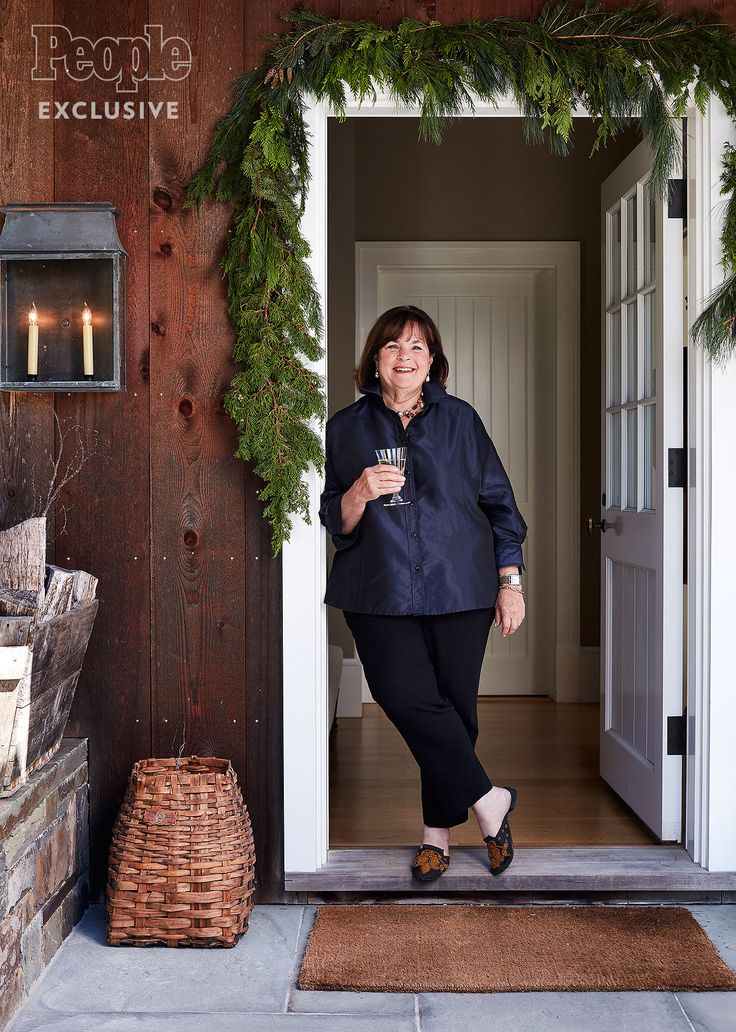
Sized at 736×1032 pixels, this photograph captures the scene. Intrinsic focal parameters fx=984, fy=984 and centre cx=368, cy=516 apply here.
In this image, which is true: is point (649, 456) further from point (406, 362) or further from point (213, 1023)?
point (213, 1023)

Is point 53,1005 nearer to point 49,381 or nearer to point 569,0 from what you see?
point 49,381

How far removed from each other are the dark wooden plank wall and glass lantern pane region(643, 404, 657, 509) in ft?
3.88

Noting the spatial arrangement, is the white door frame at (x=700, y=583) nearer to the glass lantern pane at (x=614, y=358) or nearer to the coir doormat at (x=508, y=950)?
the coir doormat at (x=508, y=950)

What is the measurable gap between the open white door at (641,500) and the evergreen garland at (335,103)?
29 centimetres

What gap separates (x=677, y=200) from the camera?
2846 mm

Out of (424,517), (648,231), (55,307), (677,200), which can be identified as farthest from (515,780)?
(55,307)

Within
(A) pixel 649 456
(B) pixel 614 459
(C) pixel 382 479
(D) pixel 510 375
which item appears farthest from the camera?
(D) pixel 510 375

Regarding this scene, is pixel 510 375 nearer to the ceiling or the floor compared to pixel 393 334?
nearer to the ceiling

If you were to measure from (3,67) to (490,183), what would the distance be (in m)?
3.04

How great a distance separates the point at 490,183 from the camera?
17.0ft

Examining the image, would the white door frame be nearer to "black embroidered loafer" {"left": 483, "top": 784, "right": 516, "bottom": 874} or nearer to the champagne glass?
the champagne glass

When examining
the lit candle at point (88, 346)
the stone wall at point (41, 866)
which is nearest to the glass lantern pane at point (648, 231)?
the lit candle at point (88, 346)

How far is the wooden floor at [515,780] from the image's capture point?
3.13m

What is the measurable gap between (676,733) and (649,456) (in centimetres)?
84
